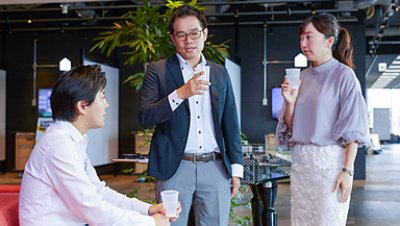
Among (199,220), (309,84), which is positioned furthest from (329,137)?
(199,220)

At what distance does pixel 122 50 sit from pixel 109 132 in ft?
6.22

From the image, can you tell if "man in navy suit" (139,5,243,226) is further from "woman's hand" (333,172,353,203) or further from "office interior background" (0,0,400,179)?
"office interior background" (0,0,400,179)

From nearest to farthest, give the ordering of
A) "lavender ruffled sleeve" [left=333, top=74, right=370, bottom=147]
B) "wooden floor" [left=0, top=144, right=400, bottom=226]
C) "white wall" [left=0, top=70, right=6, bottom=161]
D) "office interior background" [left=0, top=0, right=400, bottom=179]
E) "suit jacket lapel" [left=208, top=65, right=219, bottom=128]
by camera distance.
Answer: "lavender ruffled sleeve" [left=333, top=74, right=370, bottom=147]
"suit jacket lapel" [left=208, top=65, right=219, bottom=128]
"wooden floor" [left=0, top=144, right=400, bottom=226]
"office interior background" [left=0, top=0, right=400, bottom=179]
"white wall" [left=0, top=70, right=6, bottom=161]

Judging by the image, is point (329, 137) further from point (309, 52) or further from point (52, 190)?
point (52, 190)

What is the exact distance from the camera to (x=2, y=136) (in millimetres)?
11656

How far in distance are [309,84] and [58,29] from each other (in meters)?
10.2

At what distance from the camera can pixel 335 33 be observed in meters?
2.25

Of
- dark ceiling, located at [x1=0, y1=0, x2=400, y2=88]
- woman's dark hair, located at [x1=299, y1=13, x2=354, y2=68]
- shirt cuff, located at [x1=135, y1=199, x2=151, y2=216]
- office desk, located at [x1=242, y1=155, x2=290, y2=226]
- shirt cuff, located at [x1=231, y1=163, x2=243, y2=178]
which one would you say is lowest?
office desk, located at [x1=242, y1=155, x2=290, y2=226]

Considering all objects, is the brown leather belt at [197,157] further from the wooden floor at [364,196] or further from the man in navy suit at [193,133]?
the wooden floor at [364,196]

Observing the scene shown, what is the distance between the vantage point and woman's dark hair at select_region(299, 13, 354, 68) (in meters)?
2.22

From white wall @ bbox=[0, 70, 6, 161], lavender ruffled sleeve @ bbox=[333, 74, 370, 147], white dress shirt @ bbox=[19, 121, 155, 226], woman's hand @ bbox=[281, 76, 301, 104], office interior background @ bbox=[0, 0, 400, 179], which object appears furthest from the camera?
white wall @ bbox=[0, 70, 6, 161]

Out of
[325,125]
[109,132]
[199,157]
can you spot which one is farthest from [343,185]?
[109,132]

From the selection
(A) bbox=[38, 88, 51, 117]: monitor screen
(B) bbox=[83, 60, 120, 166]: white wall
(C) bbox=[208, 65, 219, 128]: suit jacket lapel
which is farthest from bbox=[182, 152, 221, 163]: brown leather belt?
(A) bbox=[38, 88, 51, 117]: monitor screen

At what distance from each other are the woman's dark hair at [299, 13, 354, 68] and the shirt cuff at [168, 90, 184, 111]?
61 centimetres
